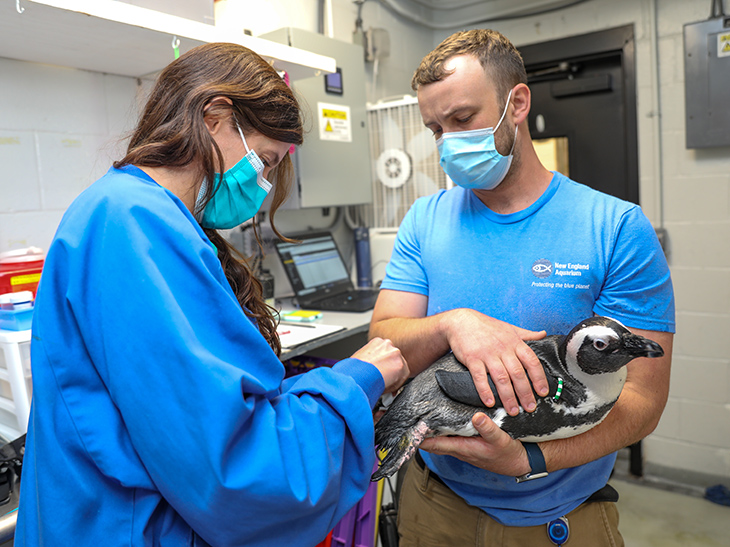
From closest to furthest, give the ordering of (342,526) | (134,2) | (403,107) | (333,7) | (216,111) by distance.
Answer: (216,111) → (134,2) → (342,526) → (403,107) → (333,7)

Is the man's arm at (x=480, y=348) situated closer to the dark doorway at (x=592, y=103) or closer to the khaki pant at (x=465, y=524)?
the khaki pant at (x=465, y=524)

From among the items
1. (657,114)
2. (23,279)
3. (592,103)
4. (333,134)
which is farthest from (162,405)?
(592,103)

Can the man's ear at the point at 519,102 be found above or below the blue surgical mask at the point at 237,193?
above

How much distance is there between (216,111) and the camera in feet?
2.48

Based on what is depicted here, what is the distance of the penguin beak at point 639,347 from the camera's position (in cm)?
72

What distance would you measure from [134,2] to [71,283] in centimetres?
122

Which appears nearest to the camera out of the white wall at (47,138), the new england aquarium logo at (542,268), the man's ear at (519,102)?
the new england aquarium logo at (542,268)

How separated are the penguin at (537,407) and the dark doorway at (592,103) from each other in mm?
2282

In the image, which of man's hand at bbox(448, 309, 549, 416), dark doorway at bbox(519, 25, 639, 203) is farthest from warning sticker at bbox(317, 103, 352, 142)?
man's hand at bbox(448, 309, 549, 416)

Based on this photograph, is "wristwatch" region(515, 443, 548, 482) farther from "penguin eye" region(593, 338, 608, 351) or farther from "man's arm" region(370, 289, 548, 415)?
"penguin eye" region(593, 338, 608, 351)

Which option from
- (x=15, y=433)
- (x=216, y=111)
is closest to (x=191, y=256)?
(x=216, y=111)

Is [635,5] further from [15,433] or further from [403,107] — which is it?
[15,433]

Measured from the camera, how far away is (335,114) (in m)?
2.43

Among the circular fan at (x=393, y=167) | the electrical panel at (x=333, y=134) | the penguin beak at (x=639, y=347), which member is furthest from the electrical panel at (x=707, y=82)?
the penguin beak at (x=639, y=347)
